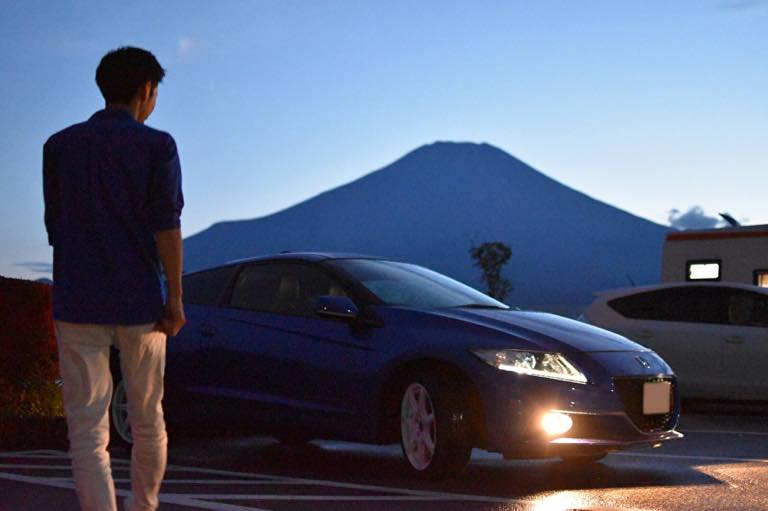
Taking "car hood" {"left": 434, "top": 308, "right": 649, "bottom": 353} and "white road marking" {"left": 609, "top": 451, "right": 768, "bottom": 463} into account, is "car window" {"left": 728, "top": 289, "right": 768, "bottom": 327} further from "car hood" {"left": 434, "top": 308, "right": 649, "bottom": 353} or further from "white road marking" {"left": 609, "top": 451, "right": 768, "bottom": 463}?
"car hood" {"left": 434, "top": 308, "right": 649, "bottom": 353}

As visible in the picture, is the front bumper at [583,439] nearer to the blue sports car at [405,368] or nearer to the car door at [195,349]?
the blue sports car at [405,368]

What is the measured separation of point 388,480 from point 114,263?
3.88m

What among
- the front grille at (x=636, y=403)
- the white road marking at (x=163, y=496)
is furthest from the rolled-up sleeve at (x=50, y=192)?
the front grille at (x=636, y=403)

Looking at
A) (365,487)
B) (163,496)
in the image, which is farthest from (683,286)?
(163,496)

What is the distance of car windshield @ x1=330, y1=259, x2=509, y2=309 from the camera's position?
934 centimetres

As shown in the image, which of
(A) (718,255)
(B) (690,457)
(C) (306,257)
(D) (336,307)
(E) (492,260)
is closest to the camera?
(D) (336,307)

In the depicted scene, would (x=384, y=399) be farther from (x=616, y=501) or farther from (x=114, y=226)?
(x=114, y=226)

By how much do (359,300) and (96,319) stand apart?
13.7 ft

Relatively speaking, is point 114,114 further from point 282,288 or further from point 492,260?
point 492,260

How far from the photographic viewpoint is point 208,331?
32.7 ft

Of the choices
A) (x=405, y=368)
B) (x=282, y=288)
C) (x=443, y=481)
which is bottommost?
(x=443, y=481)

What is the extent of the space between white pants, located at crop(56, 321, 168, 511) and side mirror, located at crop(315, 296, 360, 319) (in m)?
3.53

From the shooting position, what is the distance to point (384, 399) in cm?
879

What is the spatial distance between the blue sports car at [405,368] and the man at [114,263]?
3.32 m
